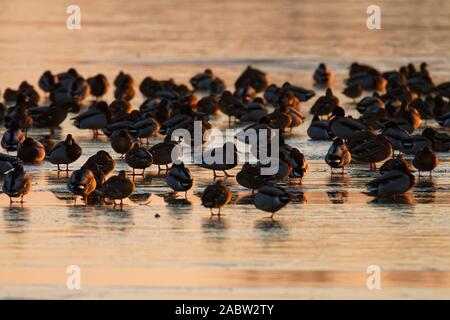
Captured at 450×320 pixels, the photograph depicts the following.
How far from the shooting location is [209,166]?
21.8m

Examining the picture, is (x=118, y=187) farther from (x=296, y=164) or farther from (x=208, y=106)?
(x=208, y=106)

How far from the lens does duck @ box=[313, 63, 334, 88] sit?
121ft

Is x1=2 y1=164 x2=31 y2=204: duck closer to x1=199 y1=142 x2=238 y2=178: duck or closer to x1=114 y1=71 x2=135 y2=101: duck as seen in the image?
x1=199 y1=142 x2=238 y2=178: duck

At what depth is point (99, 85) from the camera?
3428 cm

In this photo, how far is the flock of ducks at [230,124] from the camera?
19953mm

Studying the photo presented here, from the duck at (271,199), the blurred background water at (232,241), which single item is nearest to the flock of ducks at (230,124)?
the duck at (271,199)

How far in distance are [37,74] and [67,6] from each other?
27117 millimetres

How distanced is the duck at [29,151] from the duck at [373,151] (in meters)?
5.71

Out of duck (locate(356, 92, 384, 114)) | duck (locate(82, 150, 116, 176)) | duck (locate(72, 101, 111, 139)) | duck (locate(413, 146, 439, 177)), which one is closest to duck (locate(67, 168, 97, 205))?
duck (locate(82, 150, 116, 176))

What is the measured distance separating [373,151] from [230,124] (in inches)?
292

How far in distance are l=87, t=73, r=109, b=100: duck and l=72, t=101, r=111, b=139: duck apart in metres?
6.95

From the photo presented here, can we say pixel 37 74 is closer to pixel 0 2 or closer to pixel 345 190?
pixel 345 190

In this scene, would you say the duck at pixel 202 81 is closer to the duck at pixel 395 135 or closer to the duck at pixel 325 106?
the duck at pixel 325 106
